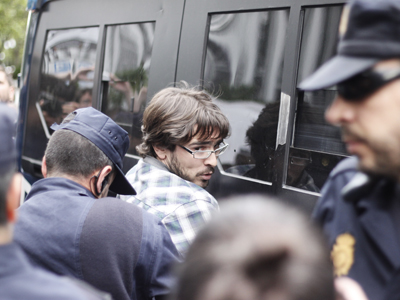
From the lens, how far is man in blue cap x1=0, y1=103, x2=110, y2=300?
2.82 feet

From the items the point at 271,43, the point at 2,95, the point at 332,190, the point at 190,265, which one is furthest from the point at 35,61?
the point at 190,265

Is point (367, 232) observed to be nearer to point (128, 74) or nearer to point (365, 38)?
point (365, 38)

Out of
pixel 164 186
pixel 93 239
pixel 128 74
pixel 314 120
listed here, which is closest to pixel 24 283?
pixel 93 239

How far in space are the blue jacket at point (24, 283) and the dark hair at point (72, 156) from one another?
919mm

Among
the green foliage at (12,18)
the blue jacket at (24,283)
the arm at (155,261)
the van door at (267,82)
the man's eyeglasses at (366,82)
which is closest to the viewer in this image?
the blue jacket at (24,283)

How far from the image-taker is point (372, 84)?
102 centimetres

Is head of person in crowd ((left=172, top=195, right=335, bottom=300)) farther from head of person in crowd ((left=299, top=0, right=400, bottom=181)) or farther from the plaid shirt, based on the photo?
the plaid shirt

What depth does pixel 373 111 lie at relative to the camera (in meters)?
1.03

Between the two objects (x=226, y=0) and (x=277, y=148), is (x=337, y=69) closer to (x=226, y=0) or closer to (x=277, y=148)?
(x=277, y=148)

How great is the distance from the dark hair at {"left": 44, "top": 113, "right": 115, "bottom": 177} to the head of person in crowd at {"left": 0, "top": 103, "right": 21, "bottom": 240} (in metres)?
0.83

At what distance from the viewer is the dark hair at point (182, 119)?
238cm

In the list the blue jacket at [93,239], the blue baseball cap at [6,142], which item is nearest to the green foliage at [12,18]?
the blue jacket at [93,239]

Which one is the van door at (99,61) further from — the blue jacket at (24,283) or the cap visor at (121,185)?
the blue jacket at (24,283)

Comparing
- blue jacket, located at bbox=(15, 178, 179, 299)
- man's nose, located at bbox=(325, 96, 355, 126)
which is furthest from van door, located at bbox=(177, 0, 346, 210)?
man's nose, located at bbox=(325, 96, 355, 126)
